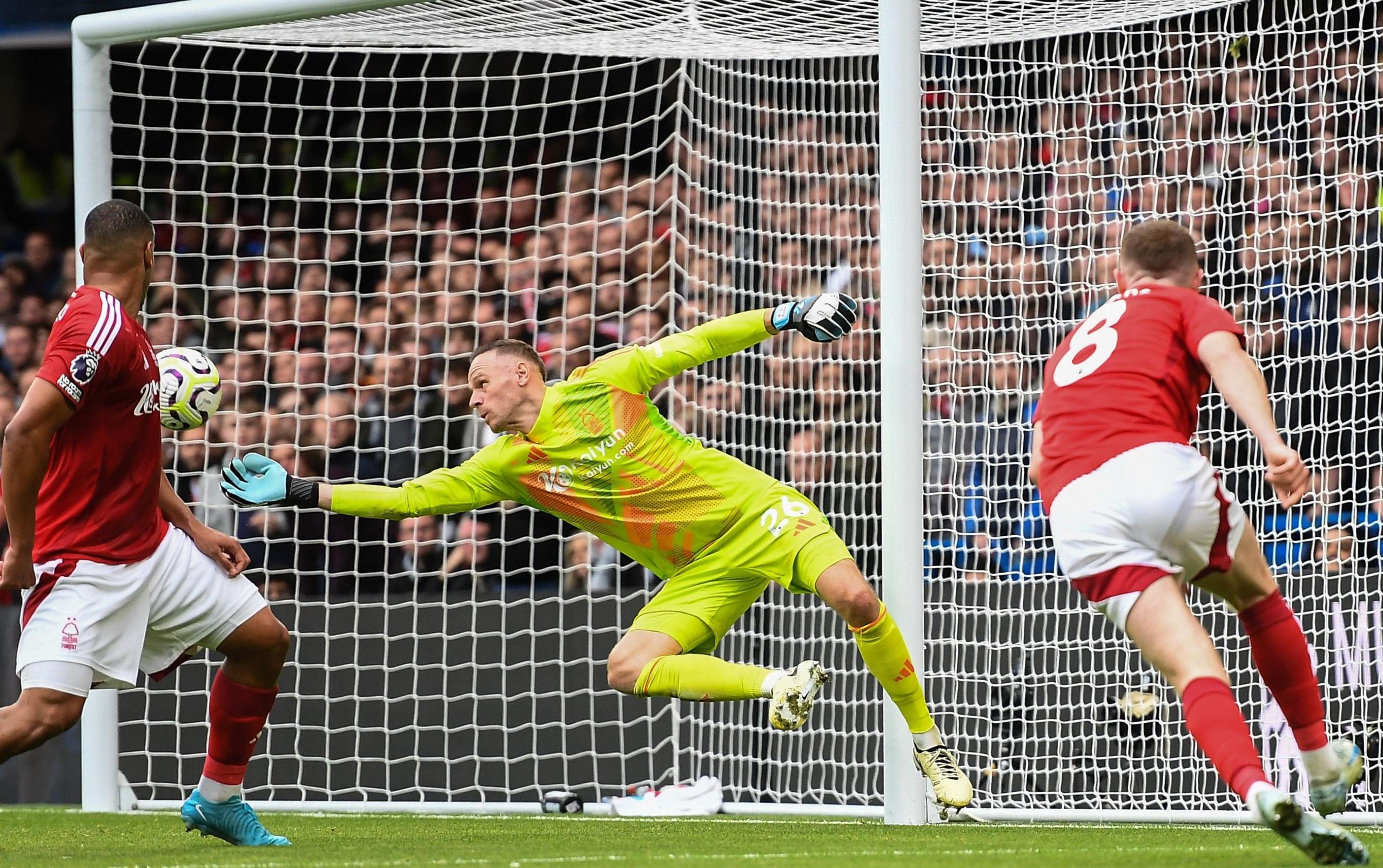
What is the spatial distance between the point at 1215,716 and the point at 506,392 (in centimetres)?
298

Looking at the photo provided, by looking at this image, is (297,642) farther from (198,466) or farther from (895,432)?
(895,432)

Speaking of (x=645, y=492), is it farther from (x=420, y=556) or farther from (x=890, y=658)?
(x=420, y=556)

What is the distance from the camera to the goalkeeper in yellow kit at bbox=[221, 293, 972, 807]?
19.9ft

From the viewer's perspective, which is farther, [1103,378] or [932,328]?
[932,328]

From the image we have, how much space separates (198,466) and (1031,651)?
496cm

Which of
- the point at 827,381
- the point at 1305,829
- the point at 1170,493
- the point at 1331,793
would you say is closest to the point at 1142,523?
the point at 1170,493

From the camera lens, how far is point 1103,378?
460 cm

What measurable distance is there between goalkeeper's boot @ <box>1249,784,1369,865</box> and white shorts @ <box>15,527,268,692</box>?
3.04 meters

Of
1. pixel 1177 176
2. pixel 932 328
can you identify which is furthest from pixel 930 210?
pixel 1177 176

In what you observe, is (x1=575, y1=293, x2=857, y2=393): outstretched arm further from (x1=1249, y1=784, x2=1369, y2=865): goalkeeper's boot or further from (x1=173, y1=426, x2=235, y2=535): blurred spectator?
(x1=173, y1=426, x2=235, y2=535): blurred spectator

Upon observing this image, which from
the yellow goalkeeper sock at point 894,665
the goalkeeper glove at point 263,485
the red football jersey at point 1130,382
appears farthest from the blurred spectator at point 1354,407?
the goalkeeper glove at point 263,485

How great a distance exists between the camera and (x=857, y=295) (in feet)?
28.6

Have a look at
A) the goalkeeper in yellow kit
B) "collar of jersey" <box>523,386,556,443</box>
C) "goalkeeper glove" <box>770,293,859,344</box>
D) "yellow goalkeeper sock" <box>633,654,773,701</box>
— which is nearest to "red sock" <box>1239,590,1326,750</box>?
the goalkeeper in yellow kit

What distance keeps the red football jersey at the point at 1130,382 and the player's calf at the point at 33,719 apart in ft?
9.09
